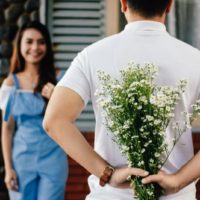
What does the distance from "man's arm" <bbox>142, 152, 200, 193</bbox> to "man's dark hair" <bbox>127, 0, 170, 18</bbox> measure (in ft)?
1.70

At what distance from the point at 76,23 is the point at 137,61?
11.5 feet

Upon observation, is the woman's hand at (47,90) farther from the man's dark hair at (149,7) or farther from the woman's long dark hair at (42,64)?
the man's dark hair at (149,7)

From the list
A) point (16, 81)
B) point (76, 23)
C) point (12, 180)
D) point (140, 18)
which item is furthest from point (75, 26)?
point (140, 18)

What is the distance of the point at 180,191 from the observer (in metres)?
2.60

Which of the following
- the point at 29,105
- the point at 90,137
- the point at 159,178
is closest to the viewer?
the point at 159,178

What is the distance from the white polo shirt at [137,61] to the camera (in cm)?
254

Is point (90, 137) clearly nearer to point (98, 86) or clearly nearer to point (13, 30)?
point (13, 30)

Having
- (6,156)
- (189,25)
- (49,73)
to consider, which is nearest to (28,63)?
(49,73)

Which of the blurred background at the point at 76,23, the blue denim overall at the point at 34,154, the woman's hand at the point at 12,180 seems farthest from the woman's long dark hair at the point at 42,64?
the blurred background at the point at 76,23

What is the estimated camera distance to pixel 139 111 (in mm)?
2449

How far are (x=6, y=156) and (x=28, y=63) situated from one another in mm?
634

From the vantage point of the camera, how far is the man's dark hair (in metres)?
2.58

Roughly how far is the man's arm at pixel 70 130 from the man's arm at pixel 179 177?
4.8 inches

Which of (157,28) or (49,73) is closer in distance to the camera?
(157,28)
